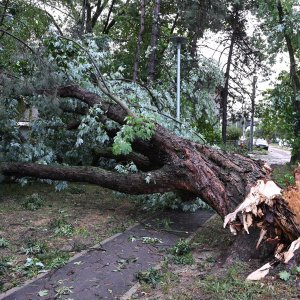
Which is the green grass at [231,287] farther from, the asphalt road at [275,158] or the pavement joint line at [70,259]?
the asphalt road at [275,158]

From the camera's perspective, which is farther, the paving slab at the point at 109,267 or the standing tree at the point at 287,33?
the standing tree at the point at 287,33

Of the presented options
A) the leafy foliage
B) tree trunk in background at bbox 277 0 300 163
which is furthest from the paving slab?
tree trunk in background at bbox 277 0 300 163

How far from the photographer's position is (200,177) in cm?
508

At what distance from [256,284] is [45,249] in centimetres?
239

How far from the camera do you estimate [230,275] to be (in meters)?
3.52

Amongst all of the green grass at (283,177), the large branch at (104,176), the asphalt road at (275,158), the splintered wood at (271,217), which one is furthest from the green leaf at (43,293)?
the asphalt road at (275,158)

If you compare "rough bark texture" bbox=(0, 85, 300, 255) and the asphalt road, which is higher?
"rough bark texture" bbox=(0, 85, 300, 255)

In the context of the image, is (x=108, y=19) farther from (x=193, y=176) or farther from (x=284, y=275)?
(x=284, y=275)

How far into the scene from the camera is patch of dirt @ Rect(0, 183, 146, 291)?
4074 mm

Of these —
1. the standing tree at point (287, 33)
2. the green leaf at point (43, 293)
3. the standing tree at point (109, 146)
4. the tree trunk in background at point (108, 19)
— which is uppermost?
the tree trunk in background at point (108, 19)

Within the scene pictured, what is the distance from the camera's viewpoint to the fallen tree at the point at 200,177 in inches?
156

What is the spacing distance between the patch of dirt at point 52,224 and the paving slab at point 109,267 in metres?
0.17

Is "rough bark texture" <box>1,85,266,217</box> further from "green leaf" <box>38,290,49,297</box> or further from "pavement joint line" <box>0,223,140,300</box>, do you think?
"green leaf" <box>38,290,49,297</box>

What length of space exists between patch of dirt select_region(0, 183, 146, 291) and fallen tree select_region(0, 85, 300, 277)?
55 centimetres
